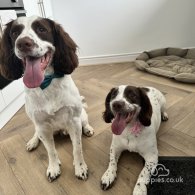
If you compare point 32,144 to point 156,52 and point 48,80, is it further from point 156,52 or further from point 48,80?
point 156,52

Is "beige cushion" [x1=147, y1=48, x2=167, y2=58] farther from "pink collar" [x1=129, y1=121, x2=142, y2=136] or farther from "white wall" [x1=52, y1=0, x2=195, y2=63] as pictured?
"pink collar" [x1=129, y1=121, x2=142, y2=136]

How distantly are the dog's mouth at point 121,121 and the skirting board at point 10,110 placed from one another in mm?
1290

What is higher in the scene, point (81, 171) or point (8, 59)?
point (8, 59)

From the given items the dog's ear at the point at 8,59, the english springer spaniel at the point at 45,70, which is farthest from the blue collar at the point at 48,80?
the dog's ear at the point at 8,59

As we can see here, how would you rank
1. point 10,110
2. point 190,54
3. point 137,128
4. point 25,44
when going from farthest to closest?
1. point 190,54
2. point 10,110
3. point 137,128
4. point 25,44

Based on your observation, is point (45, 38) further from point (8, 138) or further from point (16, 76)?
point (8, 138)

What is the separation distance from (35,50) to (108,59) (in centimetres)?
282

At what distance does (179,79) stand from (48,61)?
1886 mm

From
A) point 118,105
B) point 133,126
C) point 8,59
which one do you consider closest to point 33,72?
point 8,59

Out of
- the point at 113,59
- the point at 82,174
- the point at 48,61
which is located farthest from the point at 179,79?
the point at 48,61

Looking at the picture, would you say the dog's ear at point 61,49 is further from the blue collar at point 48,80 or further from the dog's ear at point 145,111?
the dog's ear at point 145,111

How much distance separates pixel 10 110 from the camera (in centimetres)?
220

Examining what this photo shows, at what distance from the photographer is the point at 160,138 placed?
162cm

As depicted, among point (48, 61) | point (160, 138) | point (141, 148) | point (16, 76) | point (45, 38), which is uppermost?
point (45, 38)
